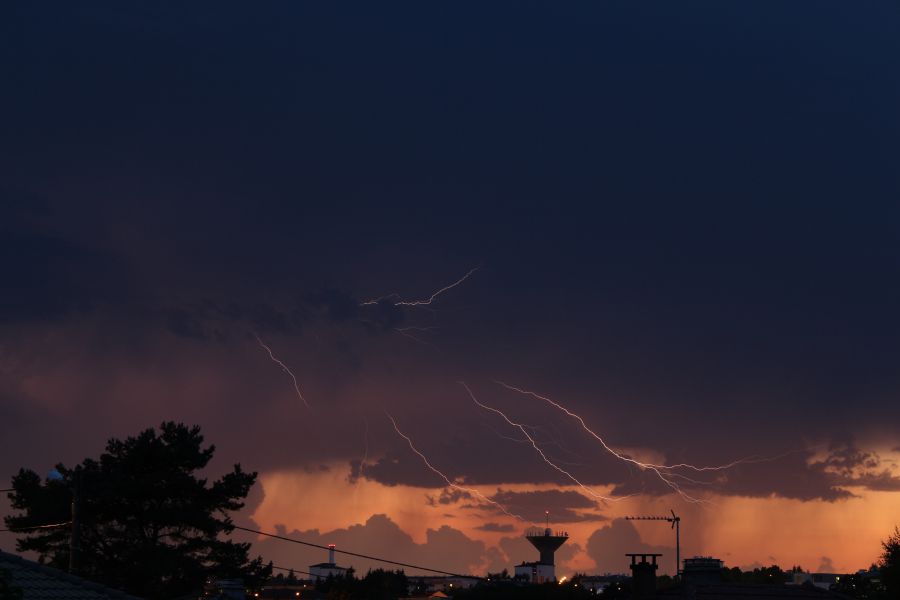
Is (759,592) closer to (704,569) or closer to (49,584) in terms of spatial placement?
(704,569)

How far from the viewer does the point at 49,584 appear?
74.1 ft

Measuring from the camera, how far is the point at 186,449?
48.9 meters

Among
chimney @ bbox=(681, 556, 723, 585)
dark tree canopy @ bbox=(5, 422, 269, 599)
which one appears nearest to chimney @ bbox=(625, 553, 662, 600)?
chimney @ bbox=(681, 556, 723, 585)

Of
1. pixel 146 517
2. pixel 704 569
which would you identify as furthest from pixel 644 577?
pixel 146 517

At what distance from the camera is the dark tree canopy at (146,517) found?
44.9m

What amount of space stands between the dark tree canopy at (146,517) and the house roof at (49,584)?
67.4ft

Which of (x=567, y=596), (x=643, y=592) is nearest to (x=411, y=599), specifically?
(x=567, y=596)

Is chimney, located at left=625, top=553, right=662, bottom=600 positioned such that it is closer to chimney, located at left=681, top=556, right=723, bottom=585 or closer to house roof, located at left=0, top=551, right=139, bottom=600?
chimney, located at left=681, top=556, right=723, bottom=585

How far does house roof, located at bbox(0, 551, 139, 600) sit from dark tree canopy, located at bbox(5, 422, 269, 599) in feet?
67.4

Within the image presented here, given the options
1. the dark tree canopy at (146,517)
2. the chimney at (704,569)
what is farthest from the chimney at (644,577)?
the dark tree canopy at (146,517)

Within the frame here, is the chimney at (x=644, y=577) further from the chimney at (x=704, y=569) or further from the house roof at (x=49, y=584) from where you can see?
the house roof at (x=49, y=584)

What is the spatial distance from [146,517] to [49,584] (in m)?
24.8

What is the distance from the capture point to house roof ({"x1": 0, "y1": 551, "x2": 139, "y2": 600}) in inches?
862

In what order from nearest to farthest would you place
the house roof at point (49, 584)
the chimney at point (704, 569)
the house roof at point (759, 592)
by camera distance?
the house roof at point (49, 584) → the house roof at point (759, 592) → the chimney at point (704, 569)
